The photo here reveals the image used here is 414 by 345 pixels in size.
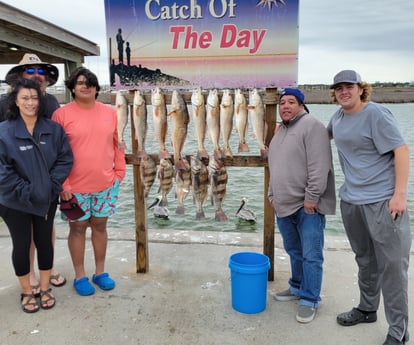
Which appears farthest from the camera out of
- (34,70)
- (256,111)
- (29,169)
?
(34,70)

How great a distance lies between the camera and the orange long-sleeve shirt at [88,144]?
10.8 feet

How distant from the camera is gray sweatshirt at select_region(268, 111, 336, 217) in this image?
9.81 feet

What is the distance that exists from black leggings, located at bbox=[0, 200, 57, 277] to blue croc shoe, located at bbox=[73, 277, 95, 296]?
375mm

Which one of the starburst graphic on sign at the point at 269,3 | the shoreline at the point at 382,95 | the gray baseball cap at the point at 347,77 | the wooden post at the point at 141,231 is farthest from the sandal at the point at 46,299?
the shoreline at the point at 382,95

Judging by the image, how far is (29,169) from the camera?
3.02 metres

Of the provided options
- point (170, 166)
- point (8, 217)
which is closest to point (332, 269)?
point (170, 166)

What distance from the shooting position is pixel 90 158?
332cm

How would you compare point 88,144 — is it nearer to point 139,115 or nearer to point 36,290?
point 139,115

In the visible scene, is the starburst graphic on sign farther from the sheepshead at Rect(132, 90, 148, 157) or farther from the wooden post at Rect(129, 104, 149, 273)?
the wooden post at Rect(129, 104, 149, 273)

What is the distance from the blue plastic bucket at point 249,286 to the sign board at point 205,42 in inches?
62.2

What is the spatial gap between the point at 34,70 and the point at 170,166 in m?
1.48

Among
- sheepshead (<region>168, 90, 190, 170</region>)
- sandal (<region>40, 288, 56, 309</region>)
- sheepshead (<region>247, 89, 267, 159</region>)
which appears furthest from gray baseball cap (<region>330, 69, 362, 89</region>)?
sandal (<region>40, 288, 56, 309</region>)

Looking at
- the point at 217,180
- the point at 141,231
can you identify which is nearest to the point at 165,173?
the point at 217,180

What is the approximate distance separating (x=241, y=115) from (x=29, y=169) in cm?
173
